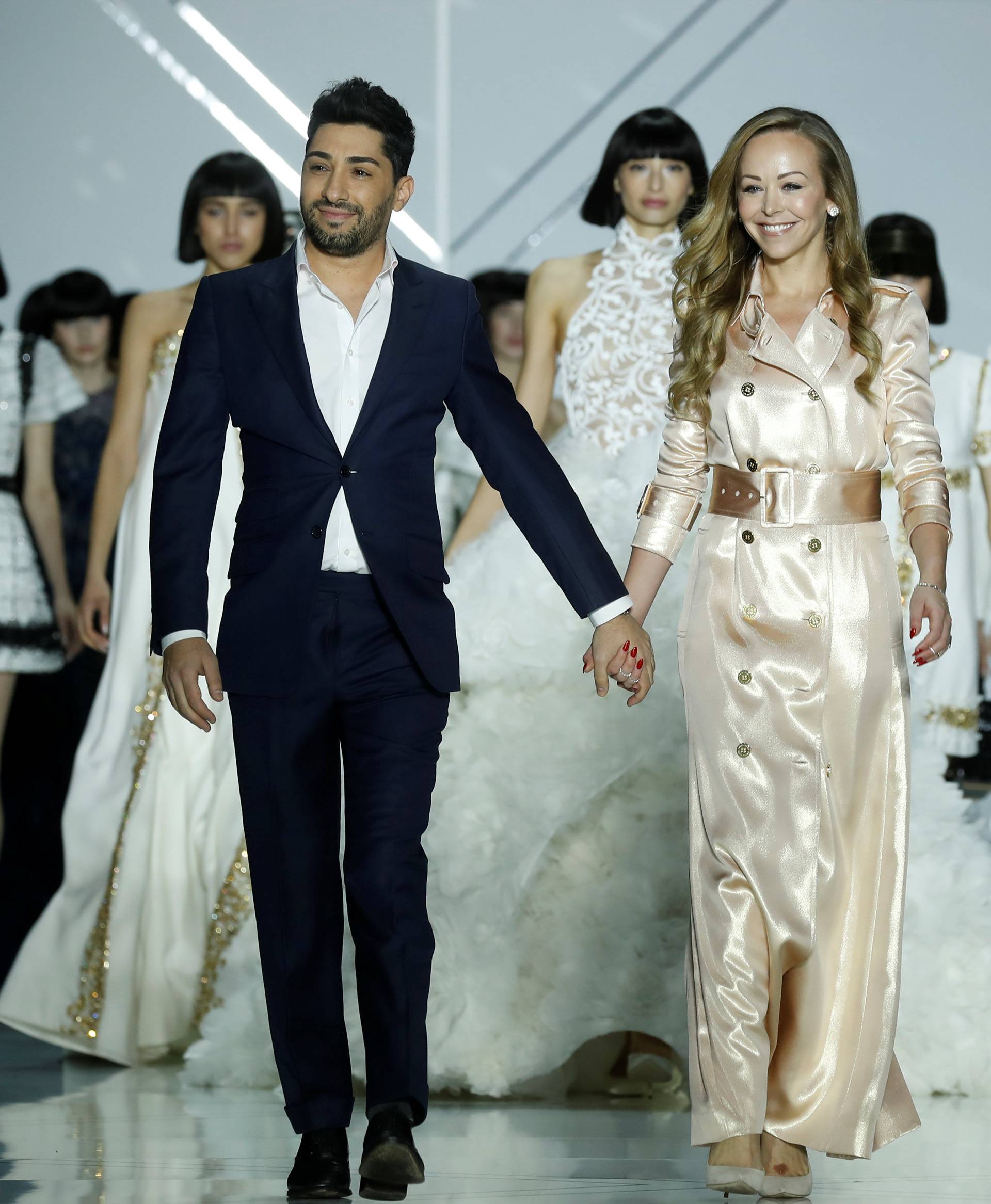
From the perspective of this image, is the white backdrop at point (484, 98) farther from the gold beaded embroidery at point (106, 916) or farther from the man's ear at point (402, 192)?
the man's ear at point (402, 192)

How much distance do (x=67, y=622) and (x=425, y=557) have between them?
3.07 meters

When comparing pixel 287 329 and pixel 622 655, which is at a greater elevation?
pixel 287 329

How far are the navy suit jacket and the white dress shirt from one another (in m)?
0.02

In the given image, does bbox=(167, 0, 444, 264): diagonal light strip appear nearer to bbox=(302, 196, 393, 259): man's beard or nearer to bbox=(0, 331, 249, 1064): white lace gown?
bbox=(0, 331, 249, 1064): white lace gown

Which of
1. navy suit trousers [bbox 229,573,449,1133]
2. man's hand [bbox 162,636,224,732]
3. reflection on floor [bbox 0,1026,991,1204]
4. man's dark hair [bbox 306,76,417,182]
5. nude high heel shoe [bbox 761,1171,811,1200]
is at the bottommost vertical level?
reflection on floor [bbox 0,1026,991,1204]

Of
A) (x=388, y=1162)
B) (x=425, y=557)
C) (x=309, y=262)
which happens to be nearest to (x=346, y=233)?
(x=309, y=262)

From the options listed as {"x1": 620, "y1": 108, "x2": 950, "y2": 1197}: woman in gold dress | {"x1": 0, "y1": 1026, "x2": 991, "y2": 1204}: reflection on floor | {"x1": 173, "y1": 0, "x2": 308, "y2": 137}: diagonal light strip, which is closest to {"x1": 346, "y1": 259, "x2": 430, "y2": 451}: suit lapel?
{"x1": 620, "y1": 108, "x2": 950, "y2": 1197}: woman in gold dress

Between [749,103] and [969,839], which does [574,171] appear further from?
[969,839]

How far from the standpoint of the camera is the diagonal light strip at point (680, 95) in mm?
5438

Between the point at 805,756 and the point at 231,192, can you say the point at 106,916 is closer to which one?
the point at 231,192

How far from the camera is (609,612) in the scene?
2840 mm

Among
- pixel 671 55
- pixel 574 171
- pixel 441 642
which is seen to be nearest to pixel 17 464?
pixel 574 171

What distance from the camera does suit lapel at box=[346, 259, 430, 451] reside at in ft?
9.11

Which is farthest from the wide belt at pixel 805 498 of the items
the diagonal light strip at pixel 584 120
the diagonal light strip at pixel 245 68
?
the diagonal light strip at pixel 245 68
